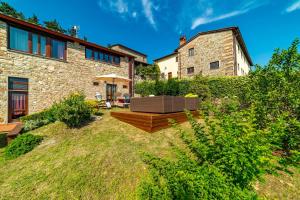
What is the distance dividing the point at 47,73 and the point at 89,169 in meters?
10.9

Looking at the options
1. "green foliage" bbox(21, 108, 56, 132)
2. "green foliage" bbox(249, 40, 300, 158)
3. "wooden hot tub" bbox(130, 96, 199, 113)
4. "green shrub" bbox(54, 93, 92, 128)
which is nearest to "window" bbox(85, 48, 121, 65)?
"green foliage" bbox(21, 108, 56, 132)

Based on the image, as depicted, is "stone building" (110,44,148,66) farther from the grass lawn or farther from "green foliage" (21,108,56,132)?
the grass lawn

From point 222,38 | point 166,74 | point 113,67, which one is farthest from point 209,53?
point 113,67

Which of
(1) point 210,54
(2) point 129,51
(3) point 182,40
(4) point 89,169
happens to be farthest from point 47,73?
(2) point 129,51

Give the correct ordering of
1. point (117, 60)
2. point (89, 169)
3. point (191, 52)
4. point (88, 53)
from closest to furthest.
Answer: point (89, 169) → point (88, 53) → point (117, 60) → point (191, 52)

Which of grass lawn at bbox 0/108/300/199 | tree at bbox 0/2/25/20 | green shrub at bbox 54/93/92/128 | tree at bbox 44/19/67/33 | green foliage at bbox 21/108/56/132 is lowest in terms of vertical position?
grass lawn at bbox 0/108/300/199

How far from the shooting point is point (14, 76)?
1002 centimetres

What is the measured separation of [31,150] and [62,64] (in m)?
9.01

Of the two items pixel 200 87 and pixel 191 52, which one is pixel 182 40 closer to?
pixel 191 52

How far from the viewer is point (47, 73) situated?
1164 centimetres

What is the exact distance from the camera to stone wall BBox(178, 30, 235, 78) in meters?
17.0

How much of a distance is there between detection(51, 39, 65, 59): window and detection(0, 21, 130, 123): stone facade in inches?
18.2

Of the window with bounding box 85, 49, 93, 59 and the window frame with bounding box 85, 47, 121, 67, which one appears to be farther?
the window frame with bounding box 85, 47, 121, 67

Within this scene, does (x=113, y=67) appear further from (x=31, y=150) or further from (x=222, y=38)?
(x=222, y=38)
